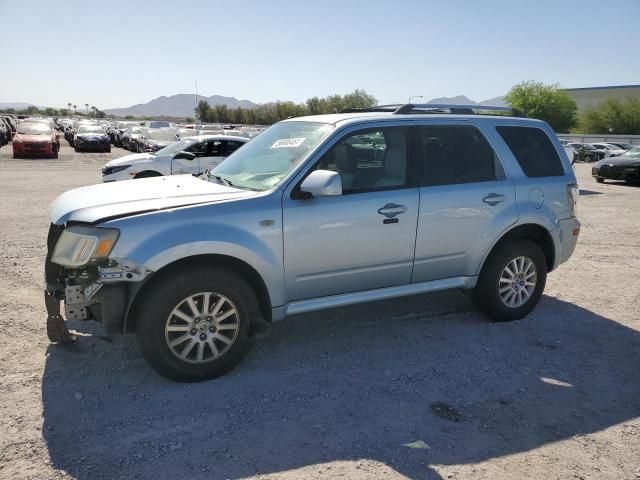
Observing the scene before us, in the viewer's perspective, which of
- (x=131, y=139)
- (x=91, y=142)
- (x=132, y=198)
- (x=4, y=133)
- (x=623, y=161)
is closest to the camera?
(x=132, y=198)

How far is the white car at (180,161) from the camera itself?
11328mm

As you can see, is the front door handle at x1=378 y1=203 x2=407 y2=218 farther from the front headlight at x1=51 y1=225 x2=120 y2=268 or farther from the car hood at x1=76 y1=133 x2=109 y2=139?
the car hood at x1=76 y1=133 x2=109 y2=139

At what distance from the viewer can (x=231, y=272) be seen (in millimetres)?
3789

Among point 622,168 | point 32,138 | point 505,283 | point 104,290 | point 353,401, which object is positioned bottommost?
point 353,401

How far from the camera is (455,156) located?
471cm

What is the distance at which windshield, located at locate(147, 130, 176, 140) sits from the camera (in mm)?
21739

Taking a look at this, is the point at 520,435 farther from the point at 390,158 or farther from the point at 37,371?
the point at 37,371

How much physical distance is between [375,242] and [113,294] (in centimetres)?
201

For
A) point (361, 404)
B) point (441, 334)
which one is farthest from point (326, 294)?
point (441, 334)

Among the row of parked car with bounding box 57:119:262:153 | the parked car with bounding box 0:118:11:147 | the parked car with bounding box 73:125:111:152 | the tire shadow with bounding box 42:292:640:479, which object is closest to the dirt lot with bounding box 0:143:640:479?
the tire shadow with bounding box 42:292:640:479

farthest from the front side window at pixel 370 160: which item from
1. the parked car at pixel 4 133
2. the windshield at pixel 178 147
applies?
the parked car at pixel 4 133

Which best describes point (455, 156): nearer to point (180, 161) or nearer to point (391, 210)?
point (391, 210)

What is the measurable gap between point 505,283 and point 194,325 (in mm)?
2969

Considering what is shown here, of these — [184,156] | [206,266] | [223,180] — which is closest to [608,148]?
[184,156]
